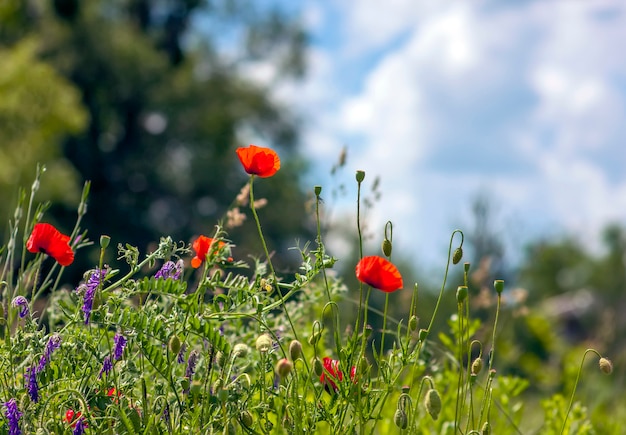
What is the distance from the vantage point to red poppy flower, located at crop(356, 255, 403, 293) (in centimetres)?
151

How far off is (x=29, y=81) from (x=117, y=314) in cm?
1495

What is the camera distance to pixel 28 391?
1.63 meters

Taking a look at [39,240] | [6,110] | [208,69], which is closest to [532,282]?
[208,69]

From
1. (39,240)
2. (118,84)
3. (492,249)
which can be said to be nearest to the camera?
(39,240)

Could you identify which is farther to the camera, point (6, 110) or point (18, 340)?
point (6, 110)

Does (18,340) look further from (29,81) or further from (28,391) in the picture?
(29,81)

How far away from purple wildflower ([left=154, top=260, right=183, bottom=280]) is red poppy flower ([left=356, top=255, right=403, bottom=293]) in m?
0.41

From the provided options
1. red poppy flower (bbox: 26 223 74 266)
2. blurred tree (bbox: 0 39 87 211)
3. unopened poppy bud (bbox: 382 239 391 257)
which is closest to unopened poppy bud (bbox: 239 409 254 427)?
unopened poppy bud (bbox: 382 239 391 257)

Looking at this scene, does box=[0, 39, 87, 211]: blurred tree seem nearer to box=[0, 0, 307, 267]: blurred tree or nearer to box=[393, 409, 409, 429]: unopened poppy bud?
box=[0, 0, 307, 267]: blurred tree

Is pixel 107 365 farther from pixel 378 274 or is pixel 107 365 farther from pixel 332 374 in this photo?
pixel 378 274

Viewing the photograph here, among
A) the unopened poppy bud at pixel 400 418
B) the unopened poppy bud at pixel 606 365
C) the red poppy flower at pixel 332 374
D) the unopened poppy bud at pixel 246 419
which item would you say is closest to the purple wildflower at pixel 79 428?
the unopened poppy bud at pixel 246 419

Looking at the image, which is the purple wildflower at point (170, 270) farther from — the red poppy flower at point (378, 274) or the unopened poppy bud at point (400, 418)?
the unopened poppy bud at point (400, 418)

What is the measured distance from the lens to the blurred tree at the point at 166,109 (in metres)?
19.2

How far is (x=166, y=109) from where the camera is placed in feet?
66.1
